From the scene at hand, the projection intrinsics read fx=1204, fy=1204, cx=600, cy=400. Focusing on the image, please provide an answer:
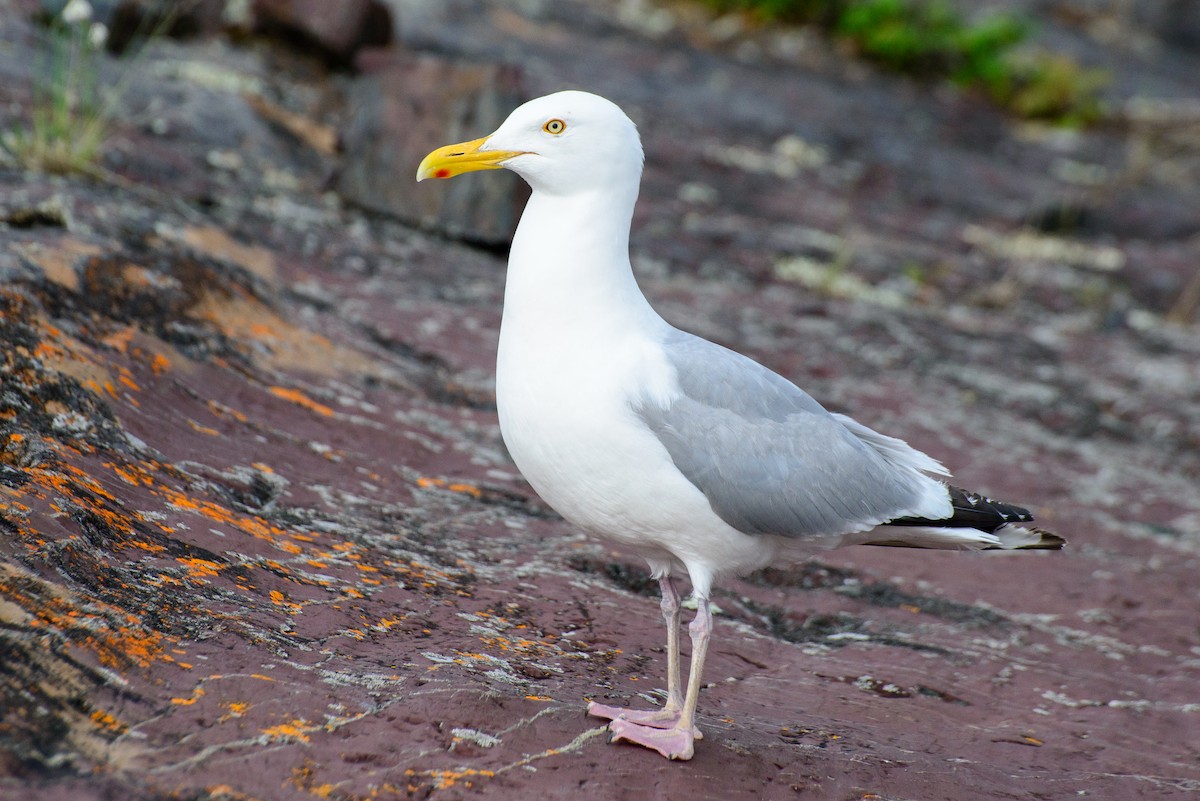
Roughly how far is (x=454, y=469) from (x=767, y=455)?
6.02 feet

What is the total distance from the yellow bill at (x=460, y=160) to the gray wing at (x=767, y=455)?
748 mm

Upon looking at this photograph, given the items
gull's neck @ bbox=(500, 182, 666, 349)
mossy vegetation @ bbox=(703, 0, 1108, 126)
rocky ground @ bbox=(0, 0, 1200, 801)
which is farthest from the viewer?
mossy vegetation @ bbox=(703, 0, 1108, 126)

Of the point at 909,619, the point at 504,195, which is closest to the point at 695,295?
the point at 504,195

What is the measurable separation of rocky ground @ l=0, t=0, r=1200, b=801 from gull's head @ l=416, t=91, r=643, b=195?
130 cm

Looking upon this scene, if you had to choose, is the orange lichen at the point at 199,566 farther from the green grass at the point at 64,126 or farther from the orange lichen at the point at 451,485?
the green grass at the point at 64,126

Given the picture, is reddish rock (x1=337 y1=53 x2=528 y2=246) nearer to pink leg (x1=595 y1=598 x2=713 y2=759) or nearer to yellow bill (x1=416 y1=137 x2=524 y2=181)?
yellow bill (x1=416 y1=137 x2=524 y2=181)

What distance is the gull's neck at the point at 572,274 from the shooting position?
339 centimetres

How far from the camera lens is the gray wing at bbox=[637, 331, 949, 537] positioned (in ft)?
10.9

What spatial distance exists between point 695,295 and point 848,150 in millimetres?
4587

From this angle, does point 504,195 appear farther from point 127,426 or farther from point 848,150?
point 848,150

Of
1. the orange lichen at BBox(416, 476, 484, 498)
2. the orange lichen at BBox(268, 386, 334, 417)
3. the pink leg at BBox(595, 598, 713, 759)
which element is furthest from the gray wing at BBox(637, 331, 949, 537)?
the orange lichen at BBox(268, 386, 334, 417)

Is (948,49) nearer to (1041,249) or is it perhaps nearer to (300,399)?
(1041,249)

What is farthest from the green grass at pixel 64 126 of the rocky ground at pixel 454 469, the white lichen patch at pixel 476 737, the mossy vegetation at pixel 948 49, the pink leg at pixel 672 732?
the mossy vegetation at pixel 948 49

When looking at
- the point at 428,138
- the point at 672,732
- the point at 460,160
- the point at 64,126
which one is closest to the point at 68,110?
the point at 64,126
